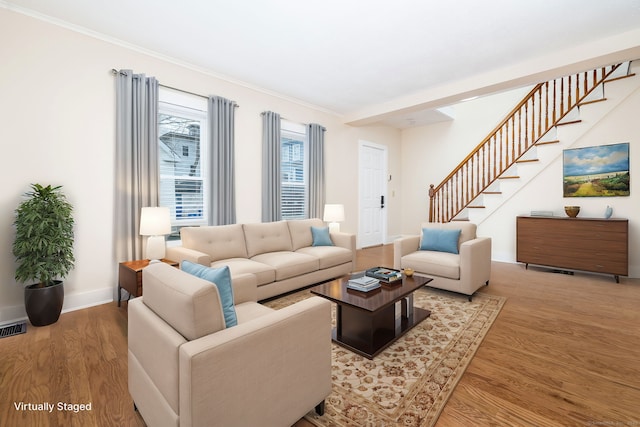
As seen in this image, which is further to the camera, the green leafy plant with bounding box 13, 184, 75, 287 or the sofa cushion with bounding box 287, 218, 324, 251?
the sofa cushion with bounding box 287, 218, 324, 251

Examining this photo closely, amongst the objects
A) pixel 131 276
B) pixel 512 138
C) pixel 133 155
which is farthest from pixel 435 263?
pixel 133 155

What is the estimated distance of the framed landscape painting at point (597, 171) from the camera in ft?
14.1

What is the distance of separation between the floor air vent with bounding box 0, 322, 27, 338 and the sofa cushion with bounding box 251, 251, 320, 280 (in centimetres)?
216

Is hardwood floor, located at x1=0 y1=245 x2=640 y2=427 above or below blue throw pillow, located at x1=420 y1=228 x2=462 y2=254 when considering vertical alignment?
below

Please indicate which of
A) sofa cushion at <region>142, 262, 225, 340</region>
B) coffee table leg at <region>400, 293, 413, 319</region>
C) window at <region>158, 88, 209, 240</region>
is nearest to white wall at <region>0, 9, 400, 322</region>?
window at <region>158, 88, 209, 240</region>

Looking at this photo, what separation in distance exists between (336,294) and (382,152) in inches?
220

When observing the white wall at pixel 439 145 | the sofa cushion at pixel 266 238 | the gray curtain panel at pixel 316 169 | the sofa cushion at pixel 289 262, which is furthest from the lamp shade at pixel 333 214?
the white wall at pixel 439 145

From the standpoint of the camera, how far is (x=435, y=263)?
3494mm

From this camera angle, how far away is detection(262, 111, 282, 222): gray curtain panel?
4.70 m

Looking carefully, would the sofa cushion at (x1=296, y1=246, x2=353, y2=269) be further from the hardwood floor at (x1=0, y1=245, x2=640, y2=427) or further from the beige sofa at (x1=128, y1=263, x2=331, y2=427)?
the beige sofa at (x1=128, y1=263, x2=331, y2=427)

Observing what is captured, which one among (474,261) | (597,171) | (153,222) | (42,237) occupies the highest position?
(597,171)

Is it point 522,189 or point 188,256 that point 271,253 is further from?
point 522,189

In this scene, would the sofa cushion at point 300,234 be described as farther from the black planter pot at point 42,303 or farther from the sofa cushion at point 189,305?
the sofa cushion at point 189,305

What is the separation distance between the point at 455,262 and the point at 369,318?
165 centimetres
